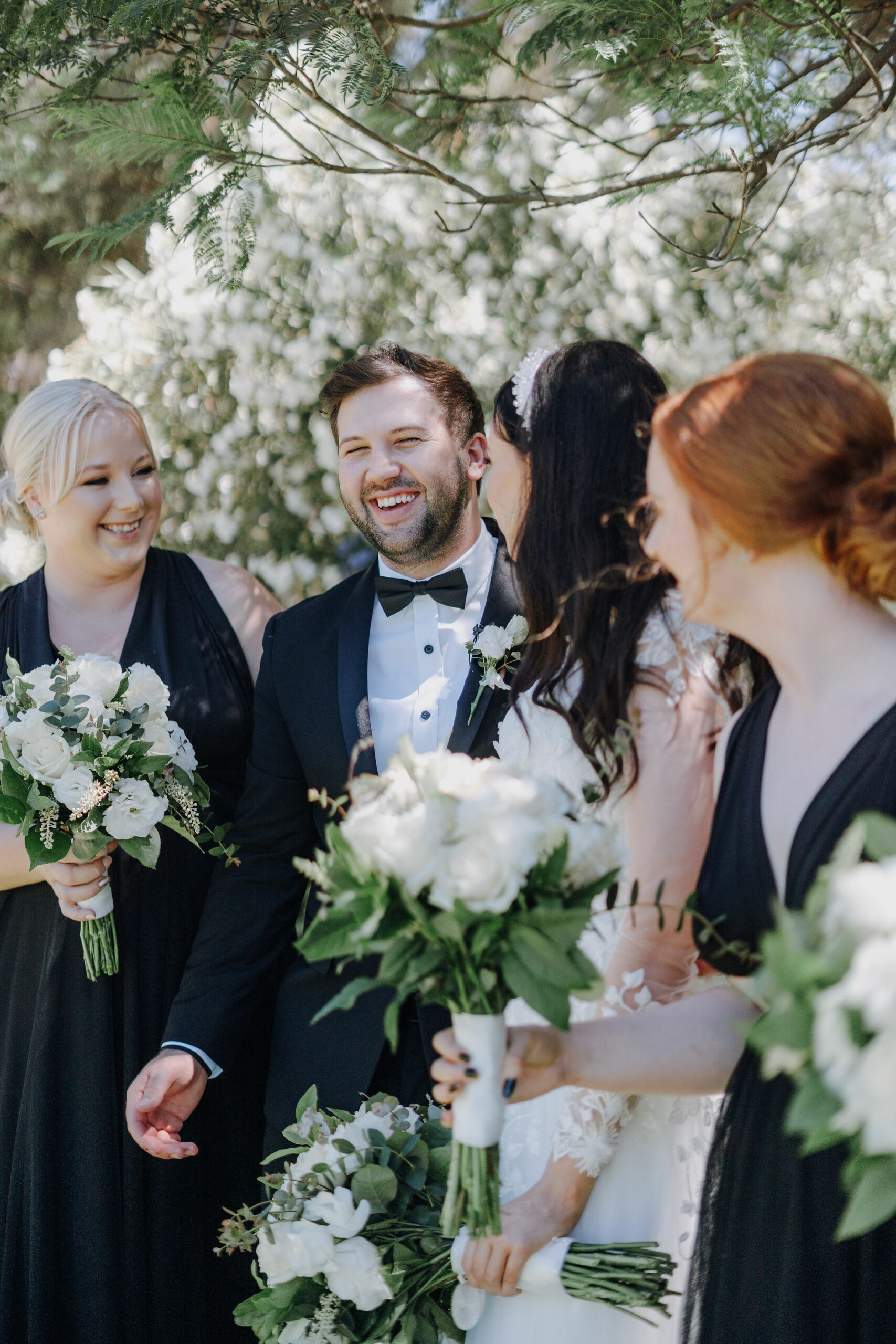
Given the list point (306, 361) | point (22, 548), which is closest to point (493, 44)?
point (306, 361)

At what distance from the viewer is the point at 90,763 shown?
8.51 ft

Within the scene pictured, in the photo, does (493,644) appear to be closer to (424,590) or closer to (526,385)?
(424,590)

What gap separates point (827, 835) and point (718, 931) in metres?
0.26

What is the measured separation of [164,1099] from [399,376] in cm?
186

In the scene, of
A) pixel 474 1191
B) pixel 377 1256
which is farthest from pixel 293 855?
pixel 474 1191

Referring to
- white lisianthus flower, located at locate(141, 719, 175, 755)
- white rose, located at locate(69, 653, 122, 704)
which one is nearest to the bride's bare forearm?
white lisianthus flower, located at locate(141, 719, 175, 755)

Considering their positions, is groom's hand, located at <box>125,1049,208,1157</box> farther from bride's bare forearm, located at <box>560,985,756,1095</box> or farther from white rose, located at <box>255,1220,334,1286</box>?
bride's bare forearm, located at <box>560,985,756,1095</box>

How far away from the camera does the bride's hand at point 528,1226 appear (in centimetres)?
189

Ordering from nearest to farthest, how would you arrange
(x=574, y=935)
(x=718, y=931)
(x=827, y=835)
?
1. (x=574, y=935)
2. (x=827, y=835)
3. (x=718, y=931)

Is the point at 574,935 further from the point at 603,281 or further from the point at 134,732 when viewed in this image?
the point at 603,281

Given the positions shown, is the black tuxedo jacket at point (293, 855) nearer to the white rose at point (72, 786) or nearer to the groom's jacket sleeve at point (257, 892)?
the groom's jacket sleeve at point (257, 892)

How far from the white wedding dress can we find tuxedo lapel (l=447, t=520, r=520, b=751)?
0.63 metres

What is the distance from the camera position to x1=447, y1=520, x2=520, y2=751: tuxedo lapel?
8.88 ft

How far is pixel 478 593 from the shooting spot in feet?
10.0
